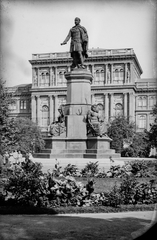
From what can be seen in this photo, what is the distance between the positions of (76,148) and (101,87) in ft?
243

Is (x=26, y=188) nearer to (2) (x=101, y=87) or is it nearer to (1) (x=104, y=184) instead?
(1) (x=104, y=184)

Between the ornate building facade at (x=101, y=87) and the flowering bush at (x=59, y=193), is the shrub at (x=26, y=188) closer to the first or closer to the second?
the flowering bush at (x=59, y=193)

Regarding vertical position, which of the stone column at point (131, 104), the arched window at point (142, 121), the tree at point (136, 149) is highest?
the stone column at point (131, 104)

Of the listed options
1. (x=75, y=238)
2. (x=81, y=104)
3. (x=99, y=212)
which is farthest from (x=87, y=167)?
(x=75, y=238)

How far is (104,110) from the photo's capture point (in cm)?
9088

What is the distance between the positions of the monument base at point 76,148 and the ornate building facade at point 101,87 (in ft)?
231

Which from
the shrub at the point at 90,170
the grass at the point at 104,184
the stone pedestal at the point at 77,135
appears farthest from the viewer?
the stone pedestal at the point at 77,135

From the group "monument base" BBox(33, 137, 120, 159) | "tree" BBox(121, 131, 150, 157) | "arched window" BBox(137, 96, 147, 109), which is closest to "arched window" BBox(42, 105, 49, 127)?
"arched window" BBox(137, 96, 147, 109)

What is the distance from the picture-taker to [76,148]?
17.5m

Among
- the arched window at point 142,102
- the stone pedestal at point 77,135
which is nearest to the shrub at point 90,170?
the stone pedestal at point 77,135

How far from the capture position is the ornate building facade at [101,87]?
3536 inches

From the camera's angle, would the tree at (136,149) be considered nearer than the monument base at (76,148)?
No

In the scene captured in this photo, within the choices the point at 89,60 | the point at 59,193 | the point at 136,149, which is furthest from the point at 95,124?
the point at 89,60

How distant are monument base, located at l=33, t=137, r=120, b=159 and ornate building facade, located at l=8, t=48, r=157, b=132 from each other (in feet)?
231
